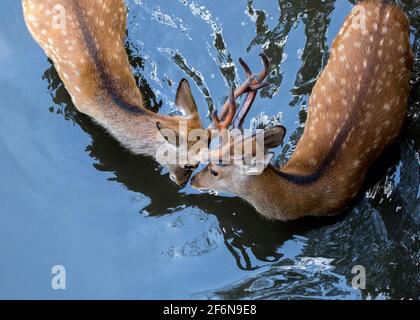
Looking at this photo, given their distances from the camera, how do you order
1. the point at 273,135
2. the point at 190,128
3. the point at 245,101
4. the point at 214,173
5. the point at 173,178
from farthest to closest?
the point at 173,178 < the point at 190,128 < the point at 214,173 < the point at 245,101 < the point at 273,135

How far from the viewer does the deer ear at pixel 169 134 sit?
5.80 metres

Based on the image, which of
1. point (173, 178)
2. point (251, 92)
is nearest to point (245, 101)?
point (251, 92)

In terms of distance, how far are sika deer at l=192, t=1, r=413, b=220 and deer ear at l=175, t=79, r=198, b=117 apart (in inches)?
17.2

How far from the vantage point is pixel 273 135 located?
535cm

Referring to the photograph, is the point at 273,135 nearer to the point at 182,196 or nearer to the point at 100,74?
the point at 182,196

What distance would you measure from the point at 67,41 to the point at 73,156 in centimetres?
84

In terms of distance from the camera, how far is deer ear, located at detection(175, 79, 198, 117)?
19.5ft

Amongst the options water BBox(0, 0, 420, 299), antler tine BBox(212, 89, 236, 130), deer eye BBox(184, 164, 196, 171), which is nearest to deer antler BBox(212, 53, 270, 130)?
antler tine BBox(212, 89, 236, 130)

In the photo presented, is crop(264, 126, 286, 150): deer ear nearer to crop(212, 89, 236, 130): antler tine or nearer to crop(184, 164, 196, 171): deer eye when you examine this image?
crop(212, 89, 236, 130): antler tine

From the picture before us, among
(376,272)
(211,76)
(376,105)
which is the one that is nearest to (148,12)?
(211,76)

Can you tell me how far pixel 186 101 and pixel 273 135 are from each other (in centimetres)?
88

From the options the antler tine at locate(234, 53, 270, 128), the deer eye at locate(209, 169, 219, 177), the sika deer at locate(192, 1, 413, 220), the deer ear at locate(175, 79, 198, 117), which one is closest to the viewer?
the antler tine at locate(234, 53, 270, 128)

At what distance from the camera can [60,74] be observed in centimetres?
644
